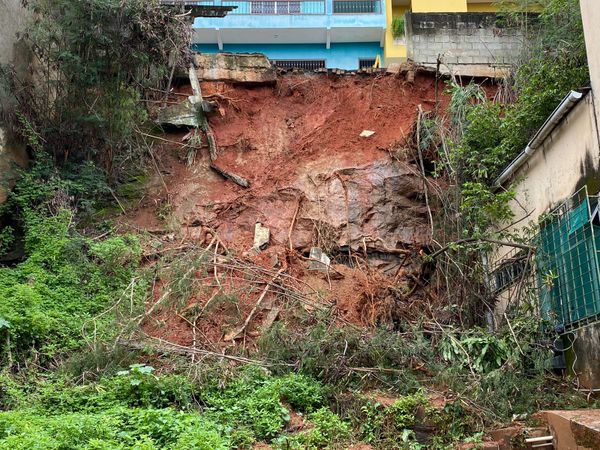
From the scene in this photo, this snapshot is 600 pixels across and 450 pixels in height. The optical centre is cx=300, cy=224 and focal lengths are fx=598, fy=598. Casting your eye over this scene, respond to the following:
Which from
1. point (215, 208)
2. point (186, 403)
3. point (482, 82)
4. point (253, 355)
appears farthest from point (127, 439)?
point (482, 82)

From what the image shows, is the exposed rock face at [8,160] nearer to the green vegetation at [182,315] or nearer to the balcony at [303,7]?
the green vegetation at [182,315]

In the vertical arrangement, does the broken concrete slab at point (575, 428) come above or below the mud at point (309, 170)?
below

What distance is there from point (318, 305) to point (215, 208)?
3415 mm

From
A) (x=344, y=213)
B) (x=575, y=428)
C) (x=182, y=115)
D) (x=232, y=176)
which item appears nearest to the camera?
(x=575, y=428)

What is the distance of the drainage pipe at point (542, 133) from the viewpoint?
22.6 feet

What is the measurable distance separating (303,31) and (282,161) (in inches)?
345

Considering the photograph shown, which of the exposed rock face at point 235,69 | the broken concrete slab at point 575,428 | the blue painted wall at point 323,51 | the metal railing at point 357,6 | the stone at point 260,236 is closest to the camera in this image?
the broken concrete slab at point 575,428

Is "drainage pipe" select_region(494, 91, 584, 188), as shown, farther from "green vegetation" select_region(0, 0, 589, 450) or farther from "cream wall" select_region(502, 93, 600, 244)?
"green vegetation" select_region(0, 0, 589, 450)

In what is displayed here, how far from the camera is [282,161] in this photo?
1187 centimetres

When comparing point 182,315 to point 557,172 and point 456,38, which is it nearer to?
point 557,172

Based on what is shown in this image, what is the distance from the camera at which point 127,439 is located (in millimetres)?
5176

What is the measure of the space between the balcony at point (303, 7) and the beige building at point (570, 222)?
12472mm

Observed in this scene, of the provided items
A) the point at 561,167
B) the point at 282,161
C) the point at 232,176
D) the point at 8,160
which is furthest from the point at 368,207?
the point at 8,160

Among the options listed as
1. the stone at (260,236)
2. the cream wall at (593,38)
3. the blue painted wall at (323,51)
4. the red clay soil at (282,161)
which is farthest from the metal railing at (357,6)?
the cream wall at (593,38)
